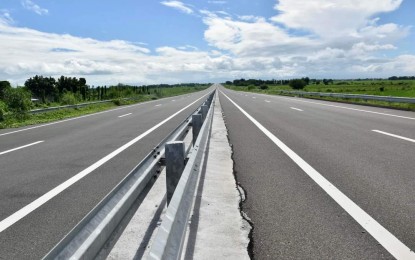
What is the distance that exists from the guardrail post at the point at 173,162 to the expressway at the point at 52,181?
1.28m

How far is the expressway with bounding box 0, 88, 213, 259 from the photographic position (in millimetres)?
4336

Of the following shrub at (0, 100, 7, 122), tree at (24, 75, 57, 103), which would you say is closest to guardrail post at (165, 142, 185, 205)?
shrub at (0, 100, 7, 122)

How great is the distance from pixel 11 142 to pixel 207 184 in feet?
30.0

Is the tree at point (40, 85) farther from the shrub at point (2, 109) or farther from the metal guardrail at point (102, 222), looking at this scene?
the metal guardrail at point (102, 222)

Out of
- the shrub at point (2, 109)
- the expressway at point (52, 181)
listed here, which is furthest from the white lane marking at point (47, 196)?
the shrub at point (2, 109)

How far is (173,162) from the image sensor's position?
14.6ft

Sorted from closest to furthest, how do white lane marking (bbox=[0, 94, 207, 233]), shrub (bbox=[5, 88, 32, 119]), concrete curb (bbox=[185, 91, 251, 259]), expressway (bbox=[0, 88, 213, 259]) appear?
1. concrete curb (bbox=[185, 91, 251, 259])
2. expressway (bbox=[0, 88, 213, 259])
3. white lane marking (bbox=[0, 94, 207, 233])
4. shrub (bbox=[5, 88, 32, 119])

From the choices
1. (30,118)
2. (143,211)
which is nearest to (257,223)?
(143,211)

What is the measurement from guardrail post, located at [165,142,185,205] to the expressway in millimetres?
1283

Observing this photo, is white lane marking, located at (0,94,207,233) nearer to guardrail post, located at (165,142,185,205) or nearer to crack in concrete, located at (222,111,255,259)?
guardrail post, located at (165,142,185,205)

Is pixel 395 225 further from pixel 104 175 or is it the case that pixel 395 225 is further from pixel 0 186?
pixel 0 186

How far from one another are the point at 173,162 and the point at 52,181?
3.35 meters

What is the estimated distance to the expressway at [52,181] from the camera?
434cm

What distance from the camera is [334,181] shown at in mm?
6145
